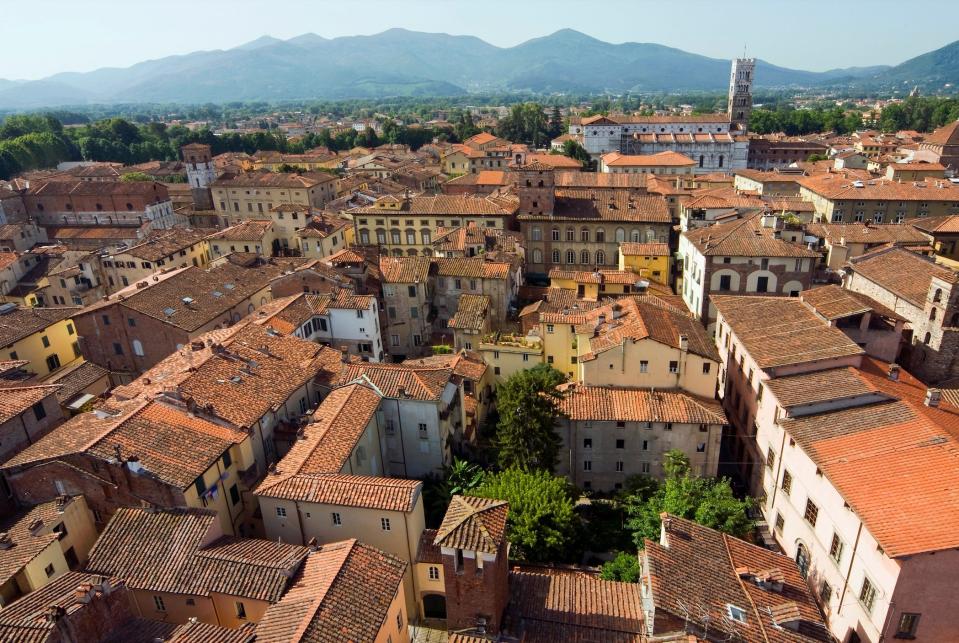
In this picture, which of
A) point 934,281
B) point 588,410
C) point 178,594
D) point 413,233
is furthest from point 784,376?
point 413,233

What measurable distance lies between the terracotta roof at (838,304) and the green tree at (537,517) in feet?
71.0

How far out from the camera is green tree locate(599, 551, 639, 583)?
26828 millimetres

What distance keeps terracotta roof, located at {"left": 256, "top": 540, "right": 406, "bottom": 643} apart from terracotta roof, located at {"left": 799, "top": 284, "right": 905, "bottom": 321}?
31.2 meters

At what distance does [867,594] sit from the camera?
23.5 m

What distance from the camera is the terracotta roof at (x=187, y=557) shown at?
2155 centimetres

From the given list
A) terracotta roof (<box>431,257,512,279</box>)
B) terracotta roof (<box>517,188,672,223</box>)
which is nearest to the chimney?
terracotta roof (<box>431,257,512,279</box>)

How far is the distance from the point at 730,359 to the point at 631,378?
9025 mm

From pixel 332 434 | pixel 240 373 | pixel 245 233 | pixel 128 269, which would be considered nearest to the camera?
pixel 332 434

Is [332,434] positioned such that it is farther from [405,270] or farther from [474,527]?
[405,270]

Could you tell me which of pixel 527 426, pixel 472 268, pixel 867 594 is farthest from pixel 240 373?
pixel 867 594

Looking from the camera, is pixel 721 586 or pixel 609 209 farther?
pixel 609 209

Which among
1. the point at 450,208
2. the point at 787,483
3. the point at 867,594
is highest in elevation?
the point at 450,208

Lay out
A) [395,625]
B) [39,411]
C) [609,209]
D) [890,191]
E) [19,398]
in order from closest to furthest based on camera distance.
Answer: [395,625]
[19,398]
[39,411]
[609,209]
[890,191]

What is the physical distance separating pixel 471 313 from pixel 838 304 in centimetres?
2569
